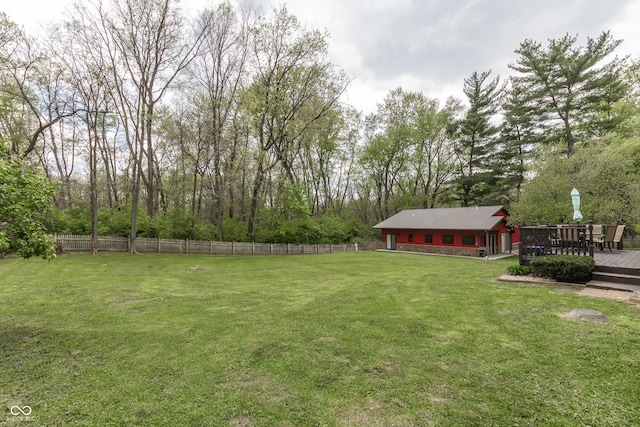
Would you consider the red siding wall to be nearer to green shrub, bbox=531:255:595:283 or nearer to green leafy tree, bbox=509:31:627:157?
green leafy tree, bbox=509:31:627:157

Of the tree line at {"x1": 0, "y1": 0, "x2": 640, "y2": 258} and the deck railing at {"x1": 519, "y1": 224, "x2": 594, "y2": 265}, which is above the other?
the tree line at {"x1": 0, "y1": 0, "x2": 640, "y2": 258}

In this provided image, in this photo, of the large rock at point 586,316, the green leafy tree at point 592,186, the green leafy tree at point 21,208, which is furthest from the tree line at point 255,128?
the large rock at point 586,316

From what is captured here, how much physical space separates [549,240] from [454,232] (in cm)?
1627

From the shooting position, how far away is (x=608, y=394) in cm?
291

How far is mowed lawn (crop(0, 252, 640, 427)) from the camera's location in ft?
9.00

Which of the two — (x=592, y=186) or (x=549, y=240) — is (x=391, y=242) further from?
(x=549, y=240)

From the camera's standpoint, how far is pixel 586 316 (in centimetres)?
489

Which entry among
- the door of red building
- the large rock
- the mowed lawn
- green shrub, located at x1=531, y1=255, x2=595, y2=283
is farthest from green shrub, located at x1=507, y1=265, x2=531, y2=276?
the door of red building

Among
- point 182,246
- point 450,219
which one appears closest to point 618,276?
point 450,219

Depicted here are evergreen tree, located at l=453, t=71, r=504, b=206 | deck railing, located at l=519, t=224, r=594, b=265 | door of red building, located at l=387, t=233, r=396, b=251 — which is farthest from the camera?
evergreen tree, located at l=453, t=71, r=504, b=206

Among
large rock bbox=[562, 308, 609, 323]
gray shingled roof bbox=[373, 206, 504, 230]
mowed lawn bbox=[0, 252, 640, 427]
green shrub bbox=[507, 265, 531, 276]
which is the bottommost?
mowed lawn bbox=[0, 252, 640, 427]

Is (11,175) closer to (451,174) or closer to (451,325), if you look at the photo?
(451,325)

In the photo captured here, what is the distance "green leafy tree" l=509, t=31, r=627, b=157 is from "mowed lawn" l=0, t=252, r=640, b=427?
25.0 m

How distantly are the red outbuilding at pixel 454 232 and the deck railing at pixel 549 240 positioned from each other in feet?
44.8
